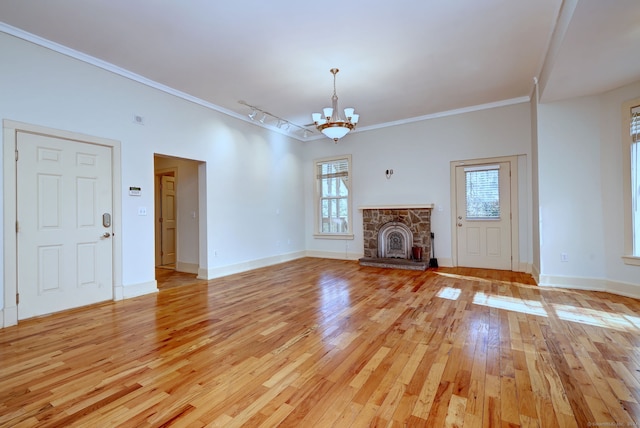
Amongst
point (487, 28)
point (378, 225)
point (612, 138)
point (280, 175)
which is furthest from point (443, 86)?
point (280, 175)

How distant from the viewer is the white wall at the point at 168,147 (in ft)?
11.1

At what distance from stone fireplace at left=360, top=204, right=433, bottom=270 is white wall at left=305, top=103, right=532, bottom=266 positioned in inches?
10.1

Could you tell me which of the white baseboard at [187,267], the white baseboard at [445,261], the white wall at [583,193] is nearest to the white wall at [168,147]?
the white baseboard at [187,267]

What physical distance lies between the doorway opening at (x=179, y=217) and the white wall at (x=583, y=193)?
5.74 meters

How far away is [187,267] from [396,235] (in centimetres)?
441

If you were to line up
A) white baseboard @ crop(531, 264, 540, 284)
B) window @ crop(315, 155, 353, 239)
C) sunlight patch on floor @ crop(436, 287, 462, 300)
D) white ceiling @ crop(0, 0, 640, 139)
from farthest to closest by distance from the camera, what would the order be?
window @ crop(315, 155, 353, 239) → white baseboard @ crop(531, 264, 540, 284) → sunlight patch on floor @ crop(436, 287, 462, 300) → white ceiling @ crop(0, 0, 640, 139)

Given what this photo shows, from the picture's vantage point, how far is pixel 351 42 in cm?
351

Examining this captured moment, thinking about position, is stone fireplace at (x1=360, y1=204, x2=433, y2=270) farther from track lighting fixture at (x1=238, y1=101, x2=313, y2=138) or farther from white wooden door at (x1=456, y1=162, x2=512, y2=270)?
track lighting fixture at (x1=238, y1=101, x2=313, y2=138)

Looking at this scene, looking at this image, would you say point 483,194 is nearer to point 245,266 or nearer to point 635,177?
point 635,177

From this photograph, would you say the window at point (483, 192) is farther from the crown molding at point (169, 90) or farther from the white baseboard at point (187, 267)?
the white baseboard at point (187, 267)

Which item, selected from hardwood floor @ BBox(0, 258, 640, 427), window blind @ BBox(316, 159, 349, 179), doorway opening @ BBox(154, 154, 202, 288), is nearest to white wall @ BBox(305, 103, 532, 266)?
window blind @ BBox(316, 159, 349, 179)

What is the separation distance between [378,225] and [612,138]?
394cm

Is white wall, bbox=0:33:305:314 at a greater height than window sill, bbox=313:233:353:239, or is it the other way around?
white wall, bbox=0:33:305:314

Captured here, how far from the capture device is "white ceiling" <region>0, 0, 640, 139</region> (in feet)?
9.41
